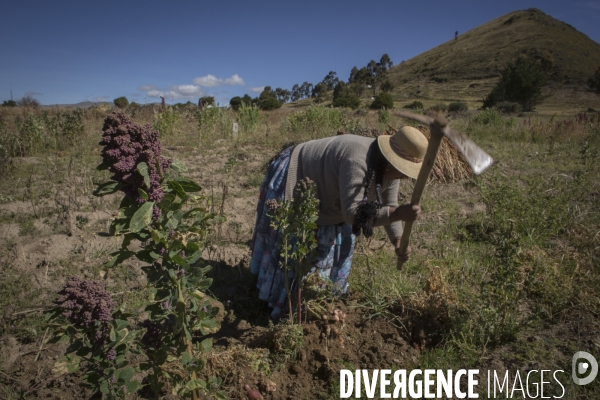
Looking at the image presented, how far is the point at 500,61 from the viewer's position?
67812 millimetres

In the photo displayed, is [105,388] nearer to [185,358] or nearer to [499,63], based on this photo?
[185,358]

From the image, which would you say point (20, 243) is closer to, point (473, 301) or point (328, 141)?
point (328, 141)

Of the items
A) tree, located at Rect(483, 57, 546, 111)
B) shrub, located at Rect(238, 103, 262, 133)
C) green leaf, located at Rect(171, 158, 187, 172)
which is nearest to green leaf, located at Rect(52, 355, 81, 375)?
green leaf, located at Rect(171, 158, 187, 172)

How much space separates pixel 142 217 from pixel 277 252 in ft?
4.96

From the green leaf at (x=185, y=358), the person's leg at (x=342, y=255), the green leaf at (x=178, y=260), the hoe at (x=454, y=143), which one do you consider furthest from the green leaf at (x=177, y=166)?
the person's leg at (x=342, y=255)

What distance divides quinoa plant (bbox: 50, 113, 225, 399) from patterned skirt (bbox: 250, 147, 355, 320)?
44.0 inches

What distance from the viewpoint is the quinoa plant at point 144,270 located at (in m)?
1.20

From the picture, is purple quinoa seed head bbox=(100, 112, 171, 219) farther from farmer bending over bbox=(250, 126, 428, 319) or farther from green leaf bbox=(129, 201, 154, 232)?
farmer bending over bbox=(250, 126, 428, 319)

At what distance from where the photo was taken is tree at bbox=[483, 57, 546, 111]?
124 ft

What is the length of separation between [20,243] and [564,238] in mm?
5178

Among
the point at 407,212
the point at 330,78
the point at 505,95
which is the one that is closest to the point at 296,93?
the point at 330,78

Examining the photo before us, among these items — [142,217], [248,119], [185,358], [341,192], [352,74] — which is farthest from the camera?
[352,74]

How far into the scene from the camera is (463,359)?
2016 millimetres

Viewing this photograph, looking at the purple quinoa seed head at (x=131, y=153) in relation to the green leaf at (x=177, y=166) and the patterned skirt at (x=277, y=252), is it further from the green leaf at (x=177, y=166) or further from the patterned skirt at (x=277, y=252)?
the patterned skirt at (x=277, y=252)
